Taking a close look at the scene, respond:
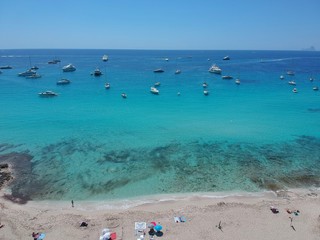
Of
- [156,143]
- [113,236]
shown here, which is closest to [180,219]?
[113,236]

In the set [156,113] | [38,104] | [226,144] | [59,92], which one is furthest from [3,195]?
[59,92]

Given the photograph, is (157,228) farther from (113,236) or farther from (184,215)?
(113,236)

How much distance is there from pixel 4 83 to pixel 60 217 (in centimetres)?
8199

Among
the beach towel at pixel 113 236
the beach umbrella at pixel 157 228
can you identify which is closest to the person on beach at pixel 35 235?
the beach towel at pixel 113 236

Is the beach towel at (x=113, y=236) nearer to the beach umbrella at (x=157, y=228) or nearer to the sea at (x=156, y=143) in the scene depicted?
the beach umbrella at (x=157, y=228)

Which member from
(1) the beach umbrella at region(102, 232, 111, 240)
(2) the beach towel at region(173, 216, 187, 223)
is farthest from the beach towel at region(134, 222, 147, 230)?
(2) the beach towel at region(173, 216, 187, 223)

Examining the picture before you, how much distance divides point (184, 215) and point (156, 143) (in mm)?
16814

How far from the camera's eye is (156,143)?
1511 inches

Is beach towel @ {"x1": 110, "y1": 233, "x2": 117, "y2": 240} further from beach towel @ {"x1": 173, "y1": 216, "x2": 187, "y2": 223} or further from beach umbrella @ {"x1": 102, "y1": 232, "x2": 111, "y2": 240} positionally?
beach towel @ {"x1": 173, "y1": 216, "x2": 187, "y2": 223}

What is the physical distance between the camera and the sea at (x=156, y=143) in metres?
28.2

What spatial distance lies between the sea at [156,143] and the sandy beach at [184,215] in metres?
1.81

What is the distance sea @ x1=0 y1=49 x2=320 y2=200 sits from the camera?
28.2 meters

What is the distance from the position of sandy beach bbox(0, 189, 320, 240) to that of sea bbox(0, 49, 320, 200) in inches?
71.1

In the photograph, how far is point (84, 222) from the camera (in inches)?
843
